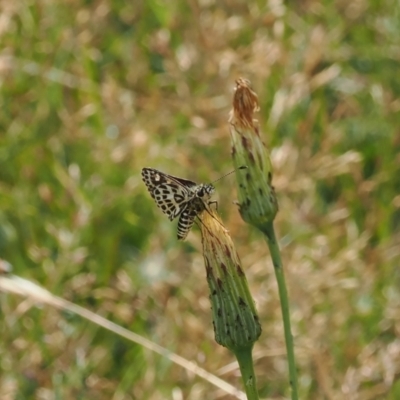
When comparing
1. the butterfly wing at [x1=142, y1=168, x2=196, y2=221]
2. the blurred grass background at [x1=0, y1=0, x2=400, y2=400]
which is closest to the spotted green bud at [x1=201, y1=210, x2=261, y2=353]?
A: the butterfly wing at [x1=142, y1=168, x2=196, y2=221]

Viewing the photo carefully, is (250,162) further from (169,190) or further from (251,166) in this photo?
(169,190)

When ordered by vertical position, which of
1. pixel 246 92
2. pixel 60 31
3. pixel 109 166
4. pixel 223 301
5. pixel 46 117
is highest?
pixel 60 31

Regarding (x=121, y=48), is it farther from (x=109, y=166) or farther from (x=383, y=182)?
(x=383, y=182)

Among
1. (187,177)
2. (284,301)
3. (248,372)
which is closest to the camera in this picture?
(248,372)

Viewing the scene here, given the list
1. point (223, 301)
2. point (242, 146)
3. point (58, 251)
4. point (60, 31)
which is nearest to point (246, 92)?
point (242, 146)

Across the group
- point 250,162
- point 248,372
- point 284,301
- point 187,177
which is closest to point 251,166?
point 250,162

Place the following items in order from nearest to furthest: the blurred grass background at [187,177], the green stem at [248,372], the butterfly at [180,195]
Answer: the green stem at [248,372]
the butterfly at [180,195]
the blurred grass background at [187,177]

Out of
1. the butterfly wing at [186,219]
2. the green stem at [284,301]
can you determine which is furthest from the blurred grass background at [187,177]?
the butterfly wing at [186,219]

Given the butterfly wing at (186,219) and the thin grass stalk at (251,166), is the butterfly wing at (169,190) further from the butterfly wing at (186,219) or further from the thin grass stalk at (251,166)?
the thin grass stalk at (251,166)
